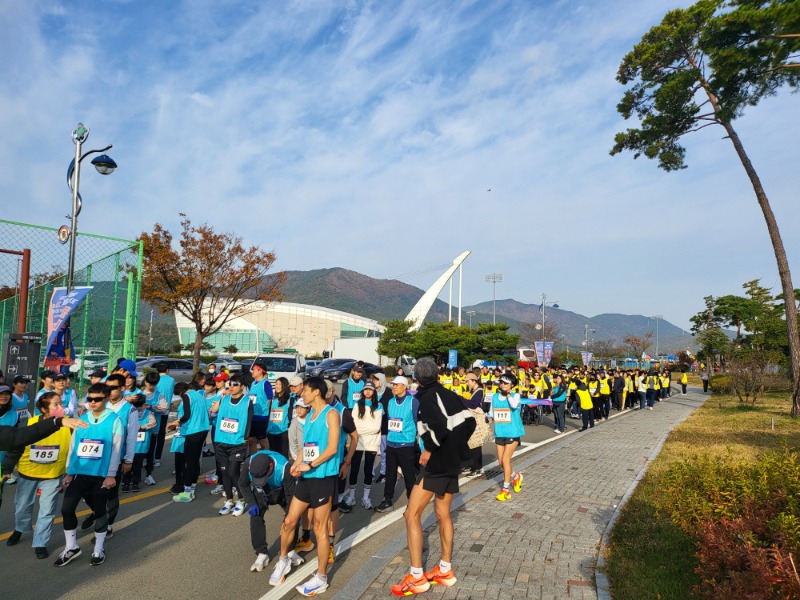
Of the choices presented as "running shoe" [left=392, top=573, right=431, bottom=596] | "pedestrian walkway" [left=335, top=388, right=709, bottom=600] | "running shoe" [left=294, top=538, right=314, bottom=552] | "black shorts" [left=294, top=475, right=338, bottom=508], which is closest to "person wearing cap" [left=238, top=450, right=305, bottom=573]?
"black shorts" [left=294, top=475, right=338, bottom=508]

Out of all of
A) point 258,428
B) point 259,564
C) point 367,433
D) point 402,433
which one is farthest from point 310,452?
point 258,428

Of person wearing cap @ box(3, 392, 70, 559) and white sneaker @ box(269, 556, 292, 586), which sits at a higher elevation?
person wearing cap @ box(3, 392, 70, 559)

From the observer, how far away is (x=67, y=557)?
493 cm

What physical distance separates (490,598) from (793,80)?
59.5 ft

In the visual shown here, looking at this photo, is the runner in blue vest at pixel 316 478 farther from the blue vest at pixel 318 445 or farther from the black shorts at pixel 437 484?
the black shorts at pixel 437 484

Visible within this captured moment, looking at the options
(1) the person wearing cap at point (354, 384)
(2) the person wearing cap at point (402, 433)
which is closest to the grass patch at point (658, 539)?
(2) the person wearing cap at point (402, 433)

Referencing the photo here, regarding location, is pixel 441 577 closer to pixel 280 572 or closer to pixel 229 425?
pixel 280 572

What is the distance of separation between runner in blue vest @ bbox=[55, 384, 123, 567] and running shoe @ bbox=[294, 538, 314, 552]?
1786mm

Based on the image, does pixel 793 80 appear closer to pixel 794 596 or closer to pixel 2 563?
pixel 794 596

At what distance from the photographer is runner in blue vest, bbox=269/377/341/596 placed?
4.41 m

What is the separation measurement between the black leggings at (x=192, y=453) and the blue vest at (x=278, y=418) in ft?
3.27

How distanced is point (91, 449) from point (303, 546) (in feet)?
7.33

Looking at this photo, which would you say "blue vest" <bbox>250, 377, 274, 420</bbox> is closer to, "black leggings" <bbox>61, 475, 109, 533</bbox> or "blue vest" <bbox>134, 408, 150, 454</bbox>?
"blue vest" <bbox>134, 408, 150, 454</bbox>

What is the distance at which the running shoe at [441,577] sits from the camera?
446cm
